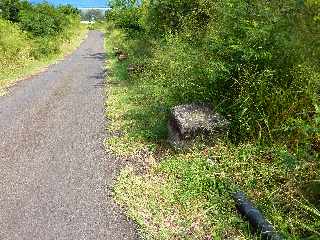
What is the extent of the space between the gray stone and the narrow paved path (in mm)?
1062

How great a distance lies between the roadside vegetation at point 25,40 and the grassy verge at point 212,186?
24.3 feet

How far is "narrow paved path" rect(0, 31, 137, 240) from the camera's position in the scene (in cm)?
489

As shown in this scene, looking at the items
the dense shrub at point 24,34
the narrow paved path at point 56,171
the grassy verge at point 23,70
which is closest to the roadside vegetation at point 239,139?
the narrow paved path at point 56,171

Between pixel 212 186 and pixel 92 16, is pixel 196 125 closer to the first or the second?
pixel 212 186

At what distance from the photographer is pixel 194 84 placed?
761cm

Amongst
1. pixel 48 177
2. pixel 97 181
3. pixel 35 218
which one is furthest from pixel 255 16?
pixel 35 218

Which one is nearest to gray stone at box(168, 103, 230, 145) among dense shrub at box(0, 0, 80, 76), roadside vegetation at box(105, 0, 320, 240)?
roadside vegetation at box(105, 0, 320, 240)

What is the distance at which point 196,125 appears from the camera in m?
6.66

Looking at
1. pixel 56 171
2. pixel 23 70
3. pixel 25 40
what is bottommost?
pixel 23 70

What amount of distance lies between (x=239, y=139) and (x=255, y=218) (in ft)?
6.92

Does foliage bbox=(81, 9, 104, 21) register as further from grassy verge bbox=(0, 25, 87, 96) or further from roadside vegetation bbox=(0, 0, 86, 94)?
grassy verge bbox=(0, 25, 87, 96)

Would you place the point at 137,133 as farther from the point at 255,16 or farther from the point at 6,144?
the point at 255,16

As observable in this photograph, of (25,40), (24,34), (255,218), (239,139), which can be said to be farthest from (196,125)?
(24,34)

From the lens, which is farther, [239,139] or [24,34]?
[24,34]
